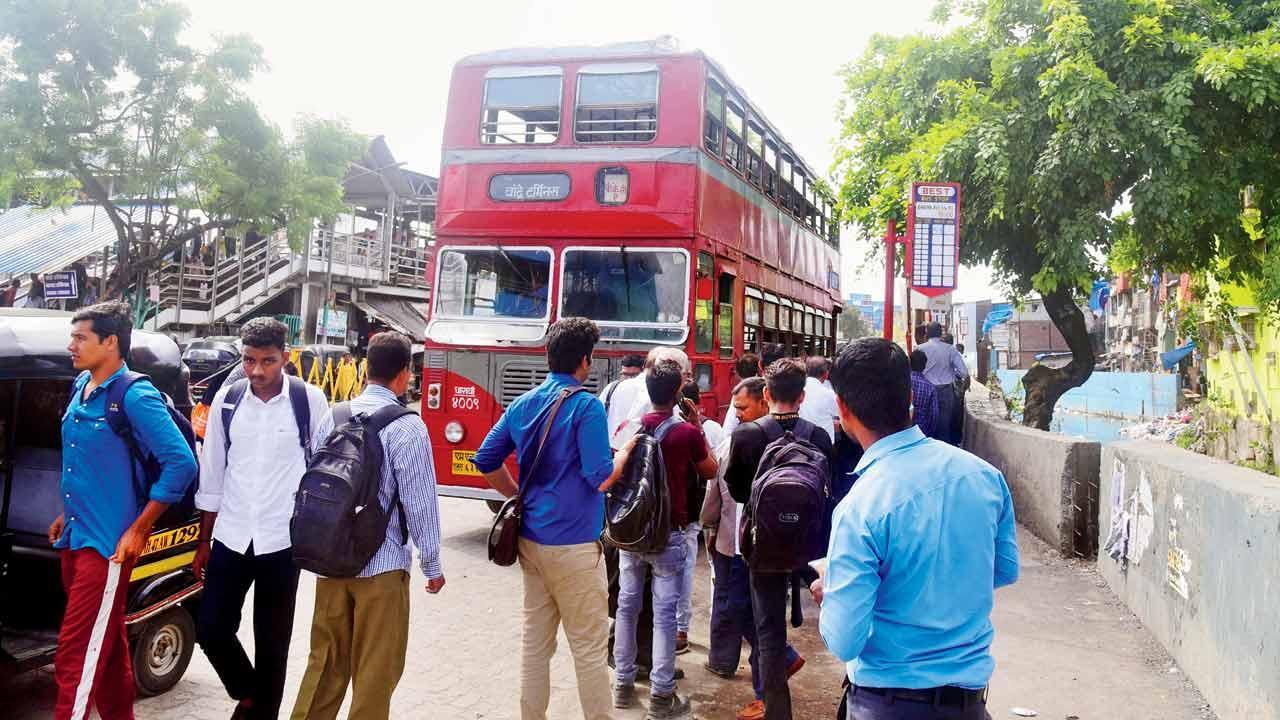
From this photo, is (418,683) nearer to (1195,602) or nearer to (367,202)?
(1195,602)

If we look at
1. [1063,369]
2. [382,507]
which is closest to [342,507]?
[382,507]

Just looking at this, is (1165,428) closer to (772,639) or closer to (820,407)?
(820,407)

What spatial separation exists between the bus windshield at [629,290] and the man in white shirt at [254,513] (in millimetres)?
4143

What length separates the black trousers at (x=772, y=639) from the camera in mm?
3752

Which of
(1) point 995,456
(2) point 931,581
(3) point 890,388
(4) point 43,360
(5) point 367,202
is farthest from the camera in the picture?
(5) point 367,202

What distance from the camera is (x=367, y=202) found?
1256 inches

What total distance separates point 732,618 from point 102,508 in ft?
9.80

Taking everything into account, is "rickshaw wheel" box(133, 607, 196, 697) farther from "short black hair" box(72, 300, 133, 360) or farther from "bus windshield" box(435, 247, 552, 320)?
"bus windshield" box(435, 247, 552, 320)

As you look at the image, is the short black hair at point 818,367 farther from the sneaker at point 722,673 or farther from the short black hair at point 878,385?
the short black hair at point 878,385

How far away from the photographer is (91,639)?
3371mm

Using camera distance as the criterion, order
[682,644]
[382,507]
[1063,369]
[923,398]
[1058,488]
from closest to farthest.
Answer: [382,507] < [682,644] < [1058,488] < [923,398] < [1063,369]

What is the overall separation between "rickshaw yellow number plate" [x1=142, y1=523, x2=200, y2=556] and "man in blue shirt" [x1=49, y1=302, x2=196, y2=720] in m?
0.67

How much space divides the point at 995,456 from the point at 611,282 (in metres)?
5.01

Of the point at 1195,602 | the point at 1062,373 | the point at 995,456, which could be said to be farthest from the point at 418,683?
the point at 1062,373
